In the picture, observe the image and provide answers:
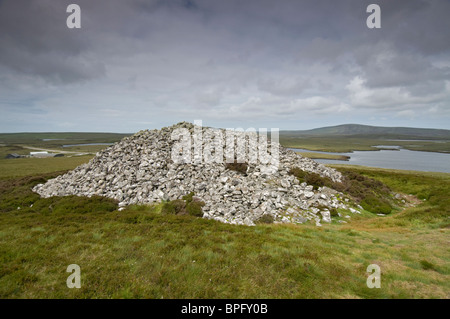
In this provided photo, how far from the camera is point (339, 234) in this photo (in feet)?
45.2

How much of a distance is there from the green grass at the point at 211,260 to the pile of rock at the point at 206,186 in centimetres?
416

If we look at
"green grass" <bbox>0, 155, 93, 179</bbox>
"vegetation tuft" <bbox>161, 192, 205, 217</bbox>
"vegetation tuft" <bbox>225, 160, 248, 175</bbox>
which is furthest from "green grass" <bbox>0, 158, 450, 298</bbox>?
"green grass" <bbox>0, 155, 93, 179</bbox>

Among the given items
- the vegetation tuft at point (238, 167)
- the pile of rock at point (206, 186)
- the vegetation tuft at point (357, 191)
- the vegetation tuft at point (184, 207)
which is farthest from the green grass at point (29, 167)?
the vegetation tuft at point (357, 191)

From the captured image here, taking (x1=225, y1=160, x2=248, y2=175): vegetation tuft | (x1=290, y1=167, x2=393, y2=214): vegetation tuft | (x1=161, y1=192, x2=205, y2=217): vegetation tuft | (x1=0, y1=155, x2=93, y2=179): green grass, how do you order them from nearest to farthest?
(x1=161, y1=192, x2=205, y2=217): vegetation tuft → (x1=290, y1=167, x2=393, y2=214): vegetation tuft → (x1=225, y1=160, x2=248, y2=175): vegetation tuft → (x1=0, y1=155, x2=93, y2=179): green grass

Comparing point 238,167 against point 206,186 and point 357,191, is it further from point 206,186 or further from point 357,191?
point 357,191

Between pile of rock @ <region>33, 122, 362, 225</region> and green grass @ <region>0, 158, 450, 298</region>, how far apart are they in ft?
13.6

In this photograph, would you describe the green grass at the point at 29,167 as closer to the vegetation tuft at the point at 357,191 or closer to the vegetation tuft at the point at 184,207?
the vegetation tuft at the point at 184,207

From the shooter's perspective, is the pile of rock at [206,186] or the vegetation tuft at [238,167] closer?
the pile of rock at [206,186]

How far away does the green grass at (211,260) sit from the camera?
6395 millimetres

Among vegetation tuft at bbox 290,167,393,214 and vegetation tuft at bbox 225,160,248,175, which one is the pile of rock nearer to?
vegetation tuft at bbox 225,160,248,175

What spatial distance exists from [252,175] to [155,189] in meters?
11.3

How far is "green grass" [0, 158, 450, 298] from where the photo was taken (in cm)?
639

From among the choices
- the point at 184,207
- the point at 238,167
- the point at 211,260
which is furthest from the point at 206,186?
the point at 211,260
